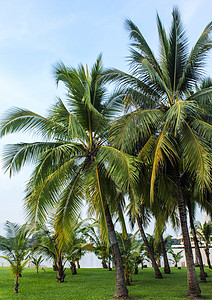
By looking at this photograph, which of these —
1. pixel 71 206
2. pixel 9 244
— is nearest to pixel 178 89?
pixel 71 206

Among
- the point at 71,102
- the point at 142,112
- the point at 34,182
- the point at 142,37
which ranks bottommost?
the point at 34,182

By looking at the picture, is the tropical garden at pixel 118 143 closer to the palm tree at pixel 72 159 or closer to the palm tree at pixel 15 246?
the palm tree at pixel 72 159

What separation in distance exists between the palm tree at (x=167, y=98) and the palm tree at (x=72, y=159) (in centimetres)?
90

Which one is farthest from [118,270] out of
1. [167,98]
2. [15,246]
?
[167,98]

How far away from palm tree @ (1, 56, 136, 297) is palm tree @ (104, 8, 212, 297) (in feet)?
2.96

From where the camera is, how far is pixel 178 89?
1005 centimetres

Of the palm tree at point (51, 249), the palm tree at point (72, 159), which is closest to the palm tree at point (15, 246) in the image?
the palm tree at point (51, 249)

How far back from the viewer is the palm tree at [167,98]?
8984mm

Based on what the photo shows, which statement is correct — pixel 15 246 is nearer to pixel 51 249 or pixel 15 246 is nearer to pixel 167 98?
pixel 51 249

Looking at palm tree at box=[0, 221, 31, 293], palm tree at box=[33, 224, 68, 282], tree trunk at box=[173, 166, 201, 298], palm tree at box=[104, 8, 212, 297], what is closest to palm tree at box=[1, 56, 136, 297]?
palm tree at box=[104, 8, 212, 297]

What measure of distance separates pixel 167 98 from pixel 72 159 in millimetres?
4233

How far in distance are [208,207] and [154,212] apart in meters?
5.29

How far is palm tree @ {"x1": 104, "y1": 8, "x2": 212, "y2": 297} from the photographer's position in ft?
29.5

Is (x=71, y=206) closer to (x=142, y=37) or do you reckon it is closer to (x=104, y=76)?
(x=104, y=76)
